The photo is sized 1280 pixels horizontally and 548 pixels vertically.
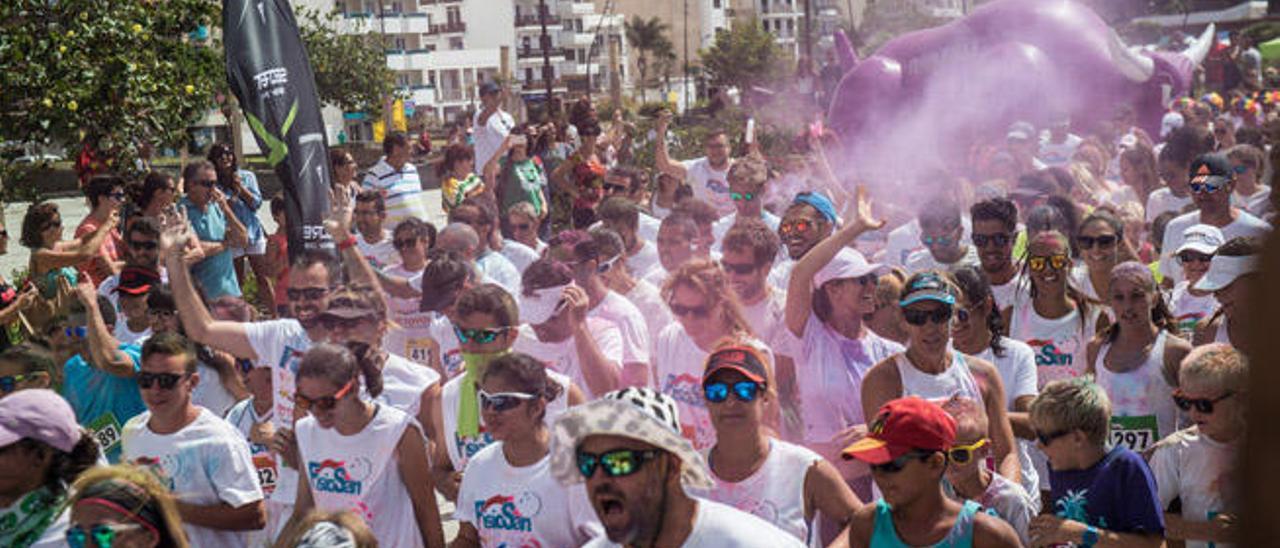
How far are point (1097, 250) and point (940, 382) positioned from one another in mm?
2345

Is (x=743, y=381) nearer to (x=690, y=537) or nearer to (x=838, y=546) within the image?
(x=838, y=546)

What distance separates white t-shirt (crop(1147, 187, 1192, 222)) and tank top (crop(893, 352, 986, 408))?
513cm

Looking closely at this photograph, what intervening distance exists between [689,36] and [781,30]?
762 inches

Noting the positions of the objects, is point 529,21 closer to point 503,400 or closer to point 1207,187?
point 1207,187

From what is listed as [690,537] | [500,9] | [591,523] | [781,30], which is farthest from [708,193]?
[781,30]

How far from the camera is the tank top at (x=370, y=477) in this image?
466 cm

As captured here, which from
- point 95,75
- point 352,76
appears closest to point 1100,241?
point 95,75

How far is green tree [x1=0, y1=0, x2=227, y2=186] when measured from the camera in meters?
10.9

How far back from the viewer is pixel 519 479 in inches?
169

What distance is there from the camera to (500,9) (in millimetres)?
104562

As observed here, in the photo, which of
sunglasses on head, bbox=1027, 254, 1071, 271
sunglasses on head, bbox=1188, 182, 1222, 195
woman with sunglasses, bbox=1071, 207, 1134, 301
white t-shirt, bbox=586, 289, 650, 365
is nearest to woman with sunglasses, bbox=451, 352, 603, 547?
white t-shirt, bbox=586, 289, 650, 365

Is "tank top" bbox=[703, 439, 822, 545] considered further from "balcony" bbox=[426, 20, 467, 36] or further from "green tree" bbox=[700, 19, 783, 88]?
"balcony" bbox=[426, 20, 467, 36]

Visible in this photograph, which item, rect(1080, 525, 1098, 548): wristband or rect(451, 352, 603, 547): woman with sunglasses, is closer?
rect(1080, 525, 1098, 548): wristband

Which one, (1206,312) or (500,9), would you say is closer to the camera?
(1206,312)
